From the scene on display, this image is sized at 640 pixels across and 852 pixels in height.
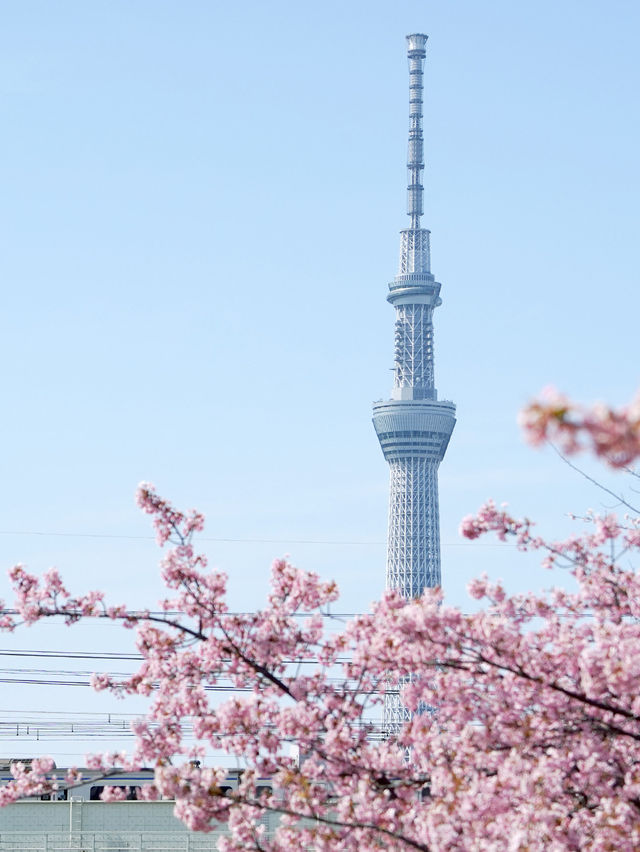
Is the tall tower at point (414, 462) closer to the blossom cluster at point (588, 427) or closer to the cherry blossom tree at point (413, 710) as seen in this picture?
the cherry blossom tree at point (413, 710)

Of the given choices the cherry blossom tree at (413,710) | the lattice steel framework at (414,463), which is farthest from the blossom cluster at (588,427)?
the lattice steel framework at (414,463)

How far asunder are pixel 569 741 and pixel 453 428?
188264 millimetres

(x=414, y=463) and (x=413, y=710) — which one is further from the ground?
(x=414, y=463)

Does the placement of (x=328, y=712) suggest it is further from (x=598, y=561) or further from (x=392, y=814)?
(x=598, y=561)

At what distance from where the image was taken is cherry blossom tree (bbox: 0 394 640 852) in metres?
10.7

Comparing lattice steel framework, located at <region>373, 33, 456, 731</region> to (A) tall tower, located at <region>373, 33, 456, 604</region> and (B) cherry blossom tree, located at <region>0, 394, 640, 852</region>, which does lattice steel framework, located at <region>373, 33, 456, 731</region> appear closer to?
(A) tall tower, located at <region>373, 33, 456, 604</region>

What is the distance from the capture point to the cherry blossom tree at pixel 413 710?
10.7 meters

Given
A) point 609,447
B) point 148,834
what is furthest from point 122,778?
point 609,447

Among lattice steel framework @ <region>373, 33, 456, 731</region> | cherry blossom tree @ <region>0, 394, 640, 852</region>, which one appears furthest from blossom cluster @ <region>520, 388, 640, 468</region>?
lattice steel framework @ <region>373, 33, 456, 731</region>

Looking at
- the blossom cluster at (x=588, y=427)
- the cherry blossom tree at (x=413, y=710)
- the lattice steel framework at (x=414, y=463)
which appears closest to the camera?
the blossom cluster at (x=588, y=427)

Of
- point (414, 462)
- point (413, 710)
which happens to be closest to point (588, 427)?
point (413, 710)

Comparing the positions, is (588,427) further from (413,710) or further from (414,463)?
(414,463)

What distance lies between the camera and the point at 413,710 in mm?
13891

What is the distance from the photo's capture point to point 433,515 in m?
184
